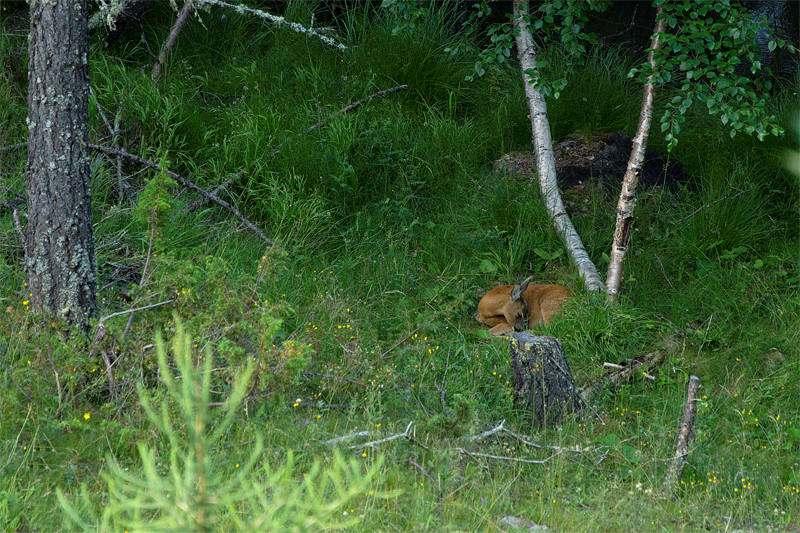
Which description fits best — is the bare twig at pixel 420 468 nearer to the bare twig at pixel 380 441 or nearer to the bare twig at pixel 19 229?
the bare twig at pixel 380 441

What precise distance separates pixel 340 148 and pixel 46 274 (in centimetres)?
362

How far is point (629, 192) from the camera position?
18.1 ft

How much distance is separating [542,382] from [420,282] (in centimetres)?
224

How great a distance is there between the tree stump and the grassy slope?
0.46 ft

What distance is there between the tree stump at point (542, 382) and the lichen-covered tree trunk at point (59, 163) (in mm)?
2814

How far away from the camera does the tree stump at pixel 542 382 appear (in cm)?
412

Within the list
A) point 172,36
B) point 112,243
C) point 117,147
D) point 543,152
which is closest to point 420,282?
point 543,152

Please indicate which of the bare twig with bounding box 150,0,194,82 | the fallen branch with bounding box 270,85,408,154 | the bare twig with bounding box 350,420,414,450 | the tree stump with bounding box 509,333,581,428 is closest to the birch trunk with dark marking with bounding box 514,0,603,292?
the fallen branch with bounding box 270,85,408,154

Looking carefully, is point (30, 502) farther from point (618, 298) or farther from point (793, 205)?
point (793, 205)

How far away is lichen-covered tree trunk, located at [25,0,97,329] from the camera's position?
13.0 feet

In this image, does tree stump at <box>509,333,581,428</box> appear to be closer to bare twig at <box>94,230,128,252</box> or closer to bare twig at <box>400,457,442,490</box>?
bare twig at <box>400,457,442,490</box>

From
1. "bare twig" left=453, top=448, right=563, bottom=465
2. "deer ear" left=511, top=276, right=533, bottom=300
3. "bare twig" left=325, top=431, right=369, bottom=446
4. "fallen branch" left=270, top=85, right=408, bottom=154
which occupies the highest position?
"fallen branch" left=270, top=85, right=408, bottom=154

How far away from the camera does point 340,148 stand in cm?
705

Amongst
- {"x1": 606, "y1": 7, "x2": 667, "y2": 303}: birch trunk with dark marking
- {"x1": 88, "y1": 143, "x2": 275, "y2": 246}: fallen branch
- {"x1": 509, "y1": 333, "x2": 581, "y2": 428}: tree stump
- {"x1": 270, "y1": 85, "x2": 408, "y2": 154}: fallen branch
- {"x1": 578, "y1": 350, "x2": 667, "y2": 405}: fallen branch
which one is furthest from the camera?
{"x1": 270, "y1": 85, "x2": 408, "y2": 154}: fallen branch
